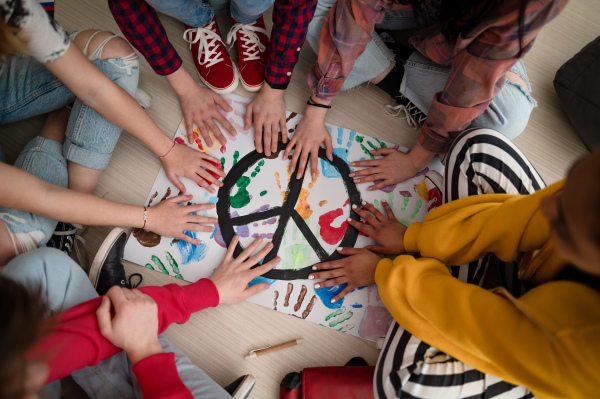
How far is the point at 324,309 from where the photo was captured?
800mm

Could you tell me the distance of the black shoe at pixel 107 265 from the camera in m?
0.76

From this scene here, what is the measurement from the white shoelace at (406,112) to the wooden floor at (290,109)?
0.02m

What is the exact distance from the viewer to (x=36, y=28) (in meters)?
0.59

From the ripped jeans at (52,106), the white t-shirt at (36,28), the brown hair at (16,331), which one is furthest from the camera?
the ripped jeans at (52,106)

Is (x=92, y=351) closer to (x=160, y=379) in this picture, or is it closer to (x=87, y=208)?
(x=160, y=379)

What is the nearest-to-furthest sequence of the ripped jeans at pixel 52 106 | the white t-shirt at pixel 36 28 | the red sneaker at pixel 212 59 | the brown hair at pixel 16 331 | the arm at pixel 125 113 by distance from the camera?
the brown hair at pixel 16 331
the white t-shirt at pixel 36 28
the arm at pixel 125 113
the ripped jeans at pixel 52 106
the red sneaker at pixel 212 59

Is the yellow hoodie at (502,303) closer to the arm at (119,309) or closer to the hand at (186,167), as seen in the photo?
the arm at (119,309)

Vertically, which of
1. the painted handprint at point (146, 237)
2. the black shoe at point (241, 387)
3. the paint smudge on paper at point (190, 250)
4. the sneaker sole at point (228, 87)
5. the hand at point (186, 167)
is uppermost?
the sneaker sole at point (228, 87)

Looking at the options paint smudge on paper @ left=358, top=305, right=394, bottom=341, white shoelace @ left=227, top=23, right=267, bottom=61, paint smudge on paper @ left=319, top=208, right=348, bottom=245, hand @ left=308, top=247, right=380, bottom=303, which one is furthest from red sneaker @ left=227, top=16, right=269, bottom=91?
paint smudge on paper @ left=358, top=305, right=394, bottom=341

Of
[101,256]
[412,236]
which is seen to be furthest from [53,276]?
[412,236]

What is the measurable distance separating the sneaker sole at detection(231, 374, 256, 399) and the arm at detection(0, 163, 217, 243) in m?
0.30

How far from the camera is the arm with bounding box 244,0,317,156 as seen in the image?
2.30 feet

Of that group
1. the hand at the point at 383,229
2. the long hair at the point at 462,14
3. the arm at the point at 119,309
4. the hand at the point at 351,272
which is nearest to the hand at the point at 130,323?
the arm at the point at 119,309

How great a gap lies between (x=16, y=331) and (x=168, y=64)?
586mm
